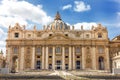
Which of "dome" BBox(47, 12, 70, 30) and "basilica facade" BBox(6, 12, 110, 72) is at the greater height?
"dome" BBox(47, 12, 70, 30)

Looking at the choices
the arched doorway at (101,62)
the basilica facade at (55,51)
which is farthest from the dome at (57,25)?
the arched doorway at (101,62)

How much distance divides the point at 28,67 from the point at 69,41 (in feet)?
52.0

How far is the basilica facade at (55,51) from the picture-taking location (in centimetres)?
7819

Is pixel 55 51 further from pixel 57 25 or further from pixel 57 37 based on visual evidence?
pixel 57 25

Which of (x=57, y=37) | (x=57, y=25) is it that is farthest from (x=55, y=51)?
(x=57, y=25)

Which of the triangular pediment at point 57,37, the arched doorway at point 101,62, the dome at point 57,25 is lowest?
the arched doorway at point 101,62

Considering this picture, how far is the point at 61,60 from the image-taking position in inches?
3091

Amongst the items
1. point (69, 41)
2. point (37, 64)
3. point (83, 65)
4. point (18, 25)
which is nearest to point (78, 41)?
point (69, 41)

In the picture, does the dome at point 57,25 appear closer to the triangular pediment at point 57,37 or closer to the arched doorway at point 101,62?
the triangular pediment at point 57,37

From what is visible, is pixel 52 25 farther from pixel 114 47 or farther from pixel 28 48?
pixel 114 47

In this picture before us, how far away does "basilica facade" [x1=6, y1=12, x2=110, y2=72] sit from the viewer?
3078 inches

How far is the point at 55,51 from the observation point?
78625 mm

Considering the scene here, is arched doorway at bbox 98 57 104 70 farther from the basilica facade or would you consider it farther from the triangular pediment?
the triangular pediment

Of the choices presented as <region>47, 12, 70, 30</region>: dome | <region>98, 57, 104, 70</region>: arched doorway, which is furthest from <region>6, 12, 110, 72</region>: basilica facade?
<region>47, 12, 70, 30</region>: dome
